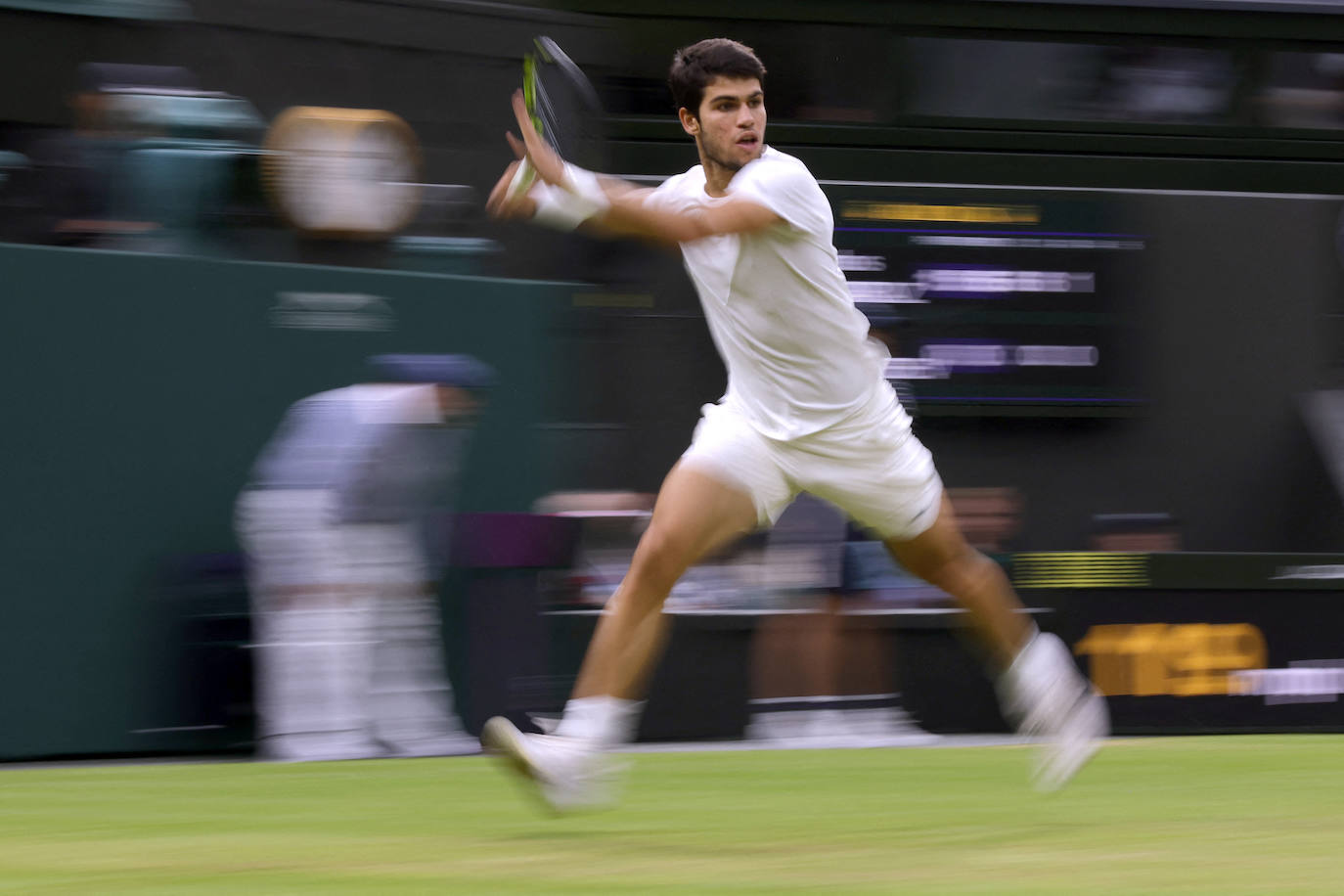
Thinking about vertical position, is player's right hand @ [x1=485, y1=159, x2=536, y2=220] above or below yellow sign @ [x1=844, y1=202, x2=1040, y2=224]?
above

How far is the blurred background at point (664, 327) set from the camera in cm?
870

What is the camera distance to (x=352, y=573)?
27.8 feet

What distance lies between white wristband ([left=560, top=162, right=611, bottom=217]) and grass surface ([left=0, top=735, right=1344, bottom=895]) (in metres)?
1.46

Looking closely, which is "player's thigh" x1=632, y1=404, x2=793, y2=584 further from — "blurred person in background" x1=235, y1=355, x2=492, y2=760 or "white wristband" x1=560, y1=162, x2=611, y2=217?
"blurred person in background" x1=235, y1=355, x2=492, y2=760

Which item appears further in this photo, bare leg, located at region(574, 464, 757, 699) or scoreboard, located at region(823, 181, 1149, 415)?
scoreboard, located at region(823, 181, 1149, 415)

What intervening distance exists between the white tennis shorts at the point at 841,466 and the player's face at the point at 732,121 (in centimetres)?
63

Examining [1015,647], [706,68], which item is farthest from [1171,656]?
[706,68]

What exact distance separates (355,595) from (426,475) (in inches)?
23.9

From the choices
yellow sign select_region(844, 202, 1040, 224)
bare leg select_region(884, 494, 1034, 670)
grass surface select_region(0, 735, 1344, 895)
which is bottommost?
grass surface select_region(0, 735, 1344, 895)

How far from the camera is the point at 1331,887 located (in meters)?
4.08

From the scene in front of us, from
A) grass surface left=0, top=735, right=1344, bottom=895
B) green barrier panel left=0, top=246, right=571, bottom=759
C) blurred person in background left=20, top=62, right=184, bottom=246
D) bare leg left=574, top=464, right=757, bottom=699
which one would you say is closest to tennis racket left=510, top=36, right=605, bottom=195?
green barrier panel left=0, top=246, right=571, bottom=759

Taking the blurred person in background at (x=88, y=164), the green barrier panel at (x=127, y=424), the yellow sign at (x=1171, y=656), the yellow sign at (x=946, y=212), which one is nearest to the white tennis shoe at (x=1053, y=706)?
the green barrier panel at (x=127, y=424)

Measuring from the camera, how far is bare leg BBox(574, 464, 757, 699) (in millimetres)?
5004

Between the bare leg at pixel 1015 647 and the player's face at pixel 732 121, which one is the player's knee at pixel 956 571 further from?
the player's face at pixel 732 121
